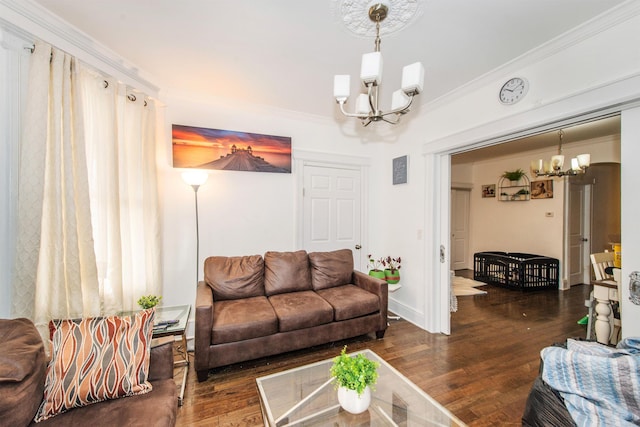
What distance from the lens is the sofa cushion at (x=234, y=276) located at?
261 centimetres

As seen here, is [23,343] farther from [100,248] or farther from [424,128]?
[424,128]

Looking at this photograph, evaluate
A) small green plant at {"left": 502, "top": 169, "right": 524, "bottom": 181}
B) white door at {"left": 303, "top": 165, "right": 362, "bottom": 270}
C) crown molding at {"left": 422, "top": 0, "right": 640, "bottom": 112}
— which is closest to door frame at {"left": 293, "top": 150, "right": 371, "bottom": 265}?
white door at {"left": 303, "top": 165, "right": 362, "bottom": 270}

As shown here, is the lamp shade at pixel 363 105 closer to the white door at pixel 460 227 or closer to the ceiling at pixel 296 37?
the ceiling at pixel 296 37

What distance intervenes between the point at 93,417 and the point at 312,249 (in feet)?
8.38

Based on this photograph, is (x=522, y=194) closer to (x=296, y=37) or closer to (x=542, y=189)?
(x=542, y=189)

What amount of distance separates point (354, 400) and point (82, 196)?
7.29ft

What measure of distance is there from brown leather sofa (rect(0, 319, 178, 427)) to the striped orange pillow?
0.12 feet

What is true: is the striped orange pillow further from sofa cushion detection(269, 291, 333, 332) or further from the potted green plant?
the potted green plant

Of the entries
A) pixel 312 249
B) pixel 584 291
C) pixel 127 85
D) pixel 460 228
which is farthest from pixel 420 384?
pixel 460 228

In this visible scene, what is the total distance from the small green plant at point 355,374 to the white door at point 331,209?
216 centimetres

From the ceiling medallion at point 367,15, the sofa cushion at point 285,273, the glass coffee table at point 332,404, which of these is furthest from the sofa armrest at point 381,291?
the ceiling medallion at point 367,15

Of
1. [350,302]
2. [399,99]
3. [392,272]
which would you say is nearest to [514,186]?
[392,272]

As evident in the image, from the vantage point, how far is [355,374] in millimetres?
1292

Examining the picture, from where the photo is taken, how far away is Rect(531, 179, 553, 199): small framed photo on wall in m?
4.86
